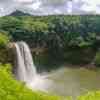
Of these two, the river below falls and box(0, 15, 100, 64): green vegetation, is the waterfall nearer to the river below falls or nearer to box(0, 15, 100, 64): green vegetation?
the river below falls

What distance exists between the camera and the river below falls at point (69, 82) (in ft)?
88.0

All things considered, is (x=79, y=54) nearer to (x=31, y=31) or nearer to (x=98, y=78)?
(x=31, y=31)

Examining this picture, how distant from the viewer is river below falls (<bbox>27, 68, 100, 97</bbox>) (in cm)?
2683

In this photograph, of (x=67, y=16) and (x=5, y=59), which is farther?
(x=67, y=16)

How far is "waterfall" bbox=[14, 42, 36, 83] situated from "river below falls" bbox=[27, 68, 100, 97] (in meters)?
0.81

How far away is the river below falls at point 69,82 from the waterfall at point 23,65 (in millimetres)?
807

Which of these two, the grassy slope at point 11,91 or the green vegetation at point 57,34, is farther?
the green vegetation at point 57,34

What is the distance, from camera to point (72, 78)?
31.1 m

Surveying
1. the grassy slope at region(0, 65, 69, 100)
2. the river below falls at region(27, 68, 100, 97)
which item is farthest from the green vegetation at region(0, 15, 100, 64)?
the grassy slope at region(0, 65, 69, 100)

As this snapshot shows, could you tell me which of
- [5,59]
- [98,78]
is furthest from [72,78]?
[5,59]

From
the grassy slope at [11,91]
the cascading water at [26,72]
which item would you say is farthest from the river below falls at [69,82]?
the grassy slope at [11,91]

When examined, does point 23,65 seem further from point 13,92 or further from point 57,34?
point 13,92

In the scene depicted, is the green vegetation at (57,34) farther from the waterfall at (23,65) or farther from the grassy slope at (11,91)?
the grassy slope at (11,91)

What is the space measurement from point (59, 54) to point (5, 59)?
50.6 feet
